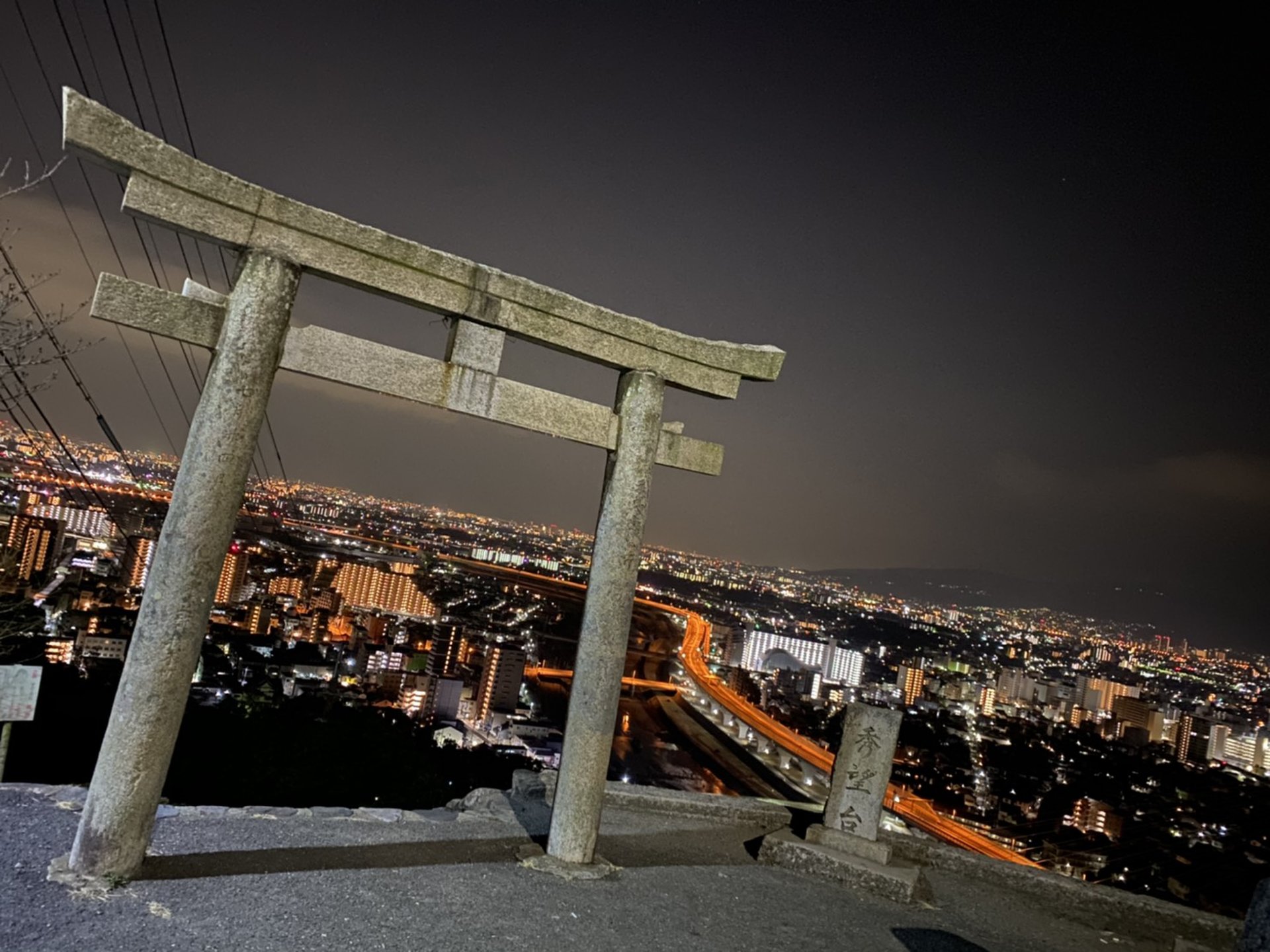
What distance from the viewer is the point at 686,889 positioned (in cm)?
509

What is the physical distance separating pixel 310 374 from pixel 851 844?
224 inches

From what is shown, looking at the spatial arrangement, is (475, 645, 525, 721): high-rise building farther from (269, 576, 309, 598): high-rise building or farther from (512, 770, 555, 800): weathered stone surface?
(512, 770, 555, 800): weathered stone surface

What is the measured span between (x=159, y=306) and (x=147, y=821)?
2919 mm

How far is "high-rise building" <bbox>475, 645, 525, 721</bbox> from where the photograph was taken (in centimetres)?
3198

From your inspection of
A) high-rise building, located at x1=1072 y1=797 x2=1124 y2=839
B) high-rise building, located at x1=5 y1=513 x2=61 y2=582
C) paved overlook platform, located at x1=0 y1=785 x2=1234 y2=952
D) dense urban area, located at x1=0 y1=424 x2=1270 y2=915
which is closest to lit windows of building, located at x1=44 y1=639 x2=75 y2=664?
dense urban area, located at x1=0 y1=424 x2=1270 y2=915

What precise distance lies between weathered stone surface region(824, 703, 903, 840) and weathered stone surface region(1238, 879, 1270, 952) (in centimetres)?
406

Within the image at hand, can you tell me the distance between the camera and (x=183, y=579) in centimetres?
404

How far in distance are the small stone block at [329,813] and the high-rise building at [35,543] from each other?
2625 centimetres

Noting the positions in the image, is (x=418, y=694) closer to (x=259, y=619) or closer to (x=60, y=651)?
(x=259, y=619)

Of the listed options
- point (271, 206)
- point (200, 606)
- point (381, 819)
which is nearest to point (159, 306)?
point (271, 206)

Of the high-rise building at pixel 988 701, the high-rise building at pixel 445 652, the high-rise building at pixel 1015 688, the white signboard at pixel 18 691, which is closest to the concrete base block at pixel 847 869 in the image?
the white signboard at pixel 18 691

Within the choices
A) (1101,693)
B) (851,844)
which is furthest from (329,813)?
(1101,693)

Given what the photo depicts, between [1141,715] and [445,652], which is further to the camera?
[1141,715]

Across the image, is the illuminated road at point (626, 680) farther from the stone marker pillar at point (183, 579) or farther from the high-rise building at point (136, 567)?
the stone marker pillar at point (183, 579)
